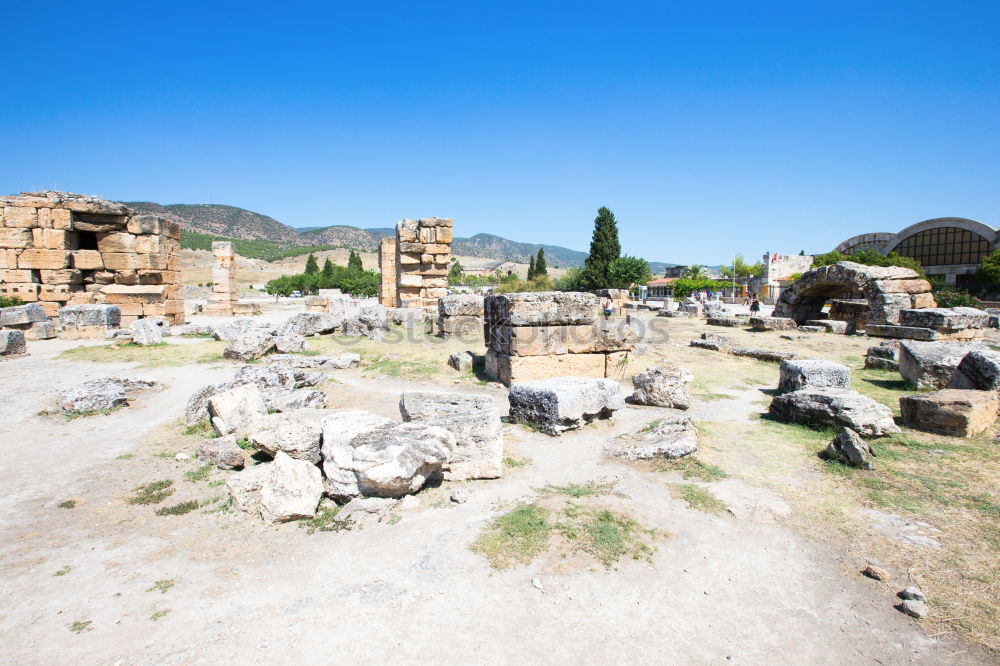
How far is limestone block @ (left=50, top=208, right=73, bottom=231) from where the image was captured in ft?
51.8

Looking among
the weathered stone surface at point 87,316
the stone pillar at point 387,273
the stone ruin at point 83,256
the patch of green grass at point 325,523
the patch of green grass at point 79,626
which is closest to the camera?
the patch of green grass at point 79,626

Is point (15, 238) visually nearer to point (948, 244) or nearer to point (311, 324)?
point (311, 324)

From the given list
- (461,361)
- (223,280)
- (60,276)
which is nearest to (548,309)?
(461,361)

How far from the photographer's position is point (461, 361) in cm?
1038

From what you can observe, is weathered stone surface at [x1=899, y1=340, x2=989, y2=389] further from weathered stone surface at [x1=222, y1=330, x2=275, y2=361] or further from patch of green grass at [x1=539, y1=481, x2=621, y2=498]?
weathered stone surface at [x1=222, y1=330, x2=275, y2=361]

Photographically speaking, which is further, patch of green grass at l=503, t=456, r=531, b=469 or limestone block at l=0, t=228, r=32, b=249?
limestone block at l=0, t=228, r=32, b=249

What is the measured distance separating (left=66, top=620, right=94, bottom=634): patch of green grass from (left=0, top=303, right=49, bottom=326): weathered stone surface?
50.0ft

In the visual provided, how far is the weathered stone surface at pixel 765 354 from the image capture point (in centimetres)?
1153

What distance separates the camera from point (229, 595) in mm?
3174

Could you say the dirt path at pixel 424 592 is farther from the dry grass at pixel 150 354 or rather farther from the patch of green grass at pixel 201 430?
the dry grass at pixel 150 354

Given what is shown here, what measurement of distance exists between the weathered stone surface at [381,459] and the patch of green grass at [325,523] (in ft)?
0.56

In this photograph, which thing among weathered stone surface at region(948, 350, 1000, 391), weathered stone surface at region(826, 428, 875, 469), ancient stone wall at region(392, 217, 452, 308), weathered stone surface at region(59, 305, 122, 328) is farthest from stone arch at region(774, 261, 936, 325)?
weathered stone surface at region(59, 305, 122, 328)

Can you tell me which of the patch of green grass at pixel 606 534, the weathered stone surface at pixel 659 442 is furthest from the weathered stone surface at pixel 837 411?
the patch of green grass at pixel 606 534

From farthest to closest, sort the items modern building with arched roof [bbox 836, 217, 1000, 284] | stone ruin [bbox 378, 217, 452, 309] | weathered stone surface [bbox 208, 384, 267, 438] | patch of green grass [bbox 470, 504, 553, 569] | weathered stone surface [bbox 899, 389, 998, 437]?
1. modern building with arched roof [bbox 836, 217, 1000, 284]
2. stone ruin [bbox 378, 217, 452, 309]
3. weathered stone surface [bbox 208, 384, 267, 438]
4. weathered stone surface [bbox 899, 389, 998, 437]
5. patch of green grass [bbox 470, 504, 553, 569]
